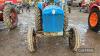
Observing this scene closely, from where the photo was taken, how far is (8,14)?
10.5 metres

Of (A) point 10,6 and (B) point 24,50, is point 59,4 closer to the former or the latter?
(B) point 24,50

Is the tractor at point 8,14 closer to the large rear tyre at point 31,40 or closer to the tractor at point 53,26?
the tractor at point 53,26

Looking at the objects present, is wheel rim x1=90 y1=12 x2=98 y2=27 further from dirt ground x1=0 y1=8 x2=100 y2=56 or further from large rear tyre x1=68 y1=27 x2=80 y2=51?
large rear tyre x1=68 y1=27 x2=80 y2=51

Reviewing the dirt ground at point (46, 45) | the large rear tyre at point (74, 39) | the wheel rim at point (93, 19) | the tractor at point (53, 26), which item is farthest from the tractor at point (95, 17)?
the tractor at point (53, 26)

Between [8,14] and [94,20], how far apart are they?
3.85 meters

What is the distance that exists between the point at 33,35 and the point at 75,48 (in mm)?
1311

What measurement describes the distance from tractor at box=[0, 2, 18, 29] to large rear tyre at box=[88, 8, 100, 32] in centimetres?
366

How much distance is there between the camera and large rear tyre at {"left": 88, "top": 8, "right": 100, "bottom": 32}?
33.7ft

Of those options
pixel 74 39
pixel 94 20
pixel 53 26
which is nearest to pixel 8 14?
pixel 53 26

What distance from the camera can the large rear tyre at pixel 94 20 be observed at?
10281 mm

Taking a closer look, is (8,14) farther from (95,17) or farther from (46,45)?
(95,17)

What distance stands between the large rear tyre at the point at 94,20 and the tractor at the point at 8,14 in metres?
3.66

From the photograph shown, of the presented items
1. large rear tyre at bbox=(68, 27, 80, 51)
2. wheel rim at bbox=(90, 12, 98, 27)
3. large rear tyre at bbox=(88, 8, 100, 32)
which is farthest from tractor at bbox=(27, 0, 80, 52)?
wheel rim at bbox=(90, 12, 98, 27)

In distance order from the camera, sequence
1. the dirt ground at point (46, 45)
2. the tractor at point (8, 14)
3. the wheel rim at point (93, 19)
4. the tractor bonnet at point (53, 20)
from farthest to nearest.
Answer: the wheel rim at point (93, 19)
the tractor at point (8, 14)
the tractor bonnet at point (53, 20)
the dirt ground at point (46, 45)
